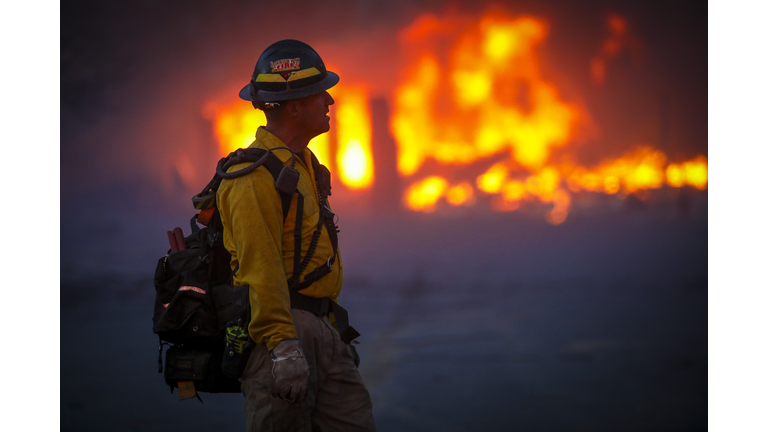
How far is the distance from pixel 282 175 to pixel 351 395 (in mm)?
892

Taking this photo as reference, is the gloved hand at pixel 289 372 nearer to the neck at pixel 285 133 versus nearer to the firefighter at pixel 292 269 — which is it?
the firefighter at pixel 292 269

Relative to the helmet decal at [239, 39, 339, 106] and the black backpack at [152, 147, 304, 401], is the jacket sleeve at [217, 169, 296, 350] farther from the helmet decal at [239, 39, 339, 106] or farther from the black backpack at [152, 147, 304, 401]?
the helmet decal at [239, 39, 339, 106]

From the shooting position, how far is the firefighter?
1981 millimetres

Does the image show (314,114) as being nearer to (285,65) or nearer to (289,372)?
(285,65)

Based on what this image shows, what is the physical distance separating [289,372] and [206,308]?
1.67 feet

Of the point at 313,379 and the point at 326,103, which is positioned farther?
the point at 326,103

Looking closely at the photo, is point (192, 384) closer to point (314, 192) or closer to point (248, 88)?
point (314, 192)

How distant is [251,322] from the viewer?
1.99 meters

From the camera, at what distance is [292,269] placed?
2178mm

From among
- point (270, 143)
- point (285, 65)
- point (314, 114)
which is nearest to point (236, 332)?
point (270, 143)

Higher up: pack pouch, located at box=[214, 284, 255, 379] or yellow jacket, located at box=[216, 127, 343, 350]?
yellow jacket, located at box=[216, 127, 343, 350]

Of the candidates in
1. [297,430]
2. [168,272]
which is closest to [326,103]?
[168,272]

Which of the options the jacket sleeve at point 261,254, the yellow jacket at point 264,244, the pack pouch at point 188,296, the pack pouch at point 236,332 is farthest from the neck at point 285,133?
the pack pouch at point 236,332

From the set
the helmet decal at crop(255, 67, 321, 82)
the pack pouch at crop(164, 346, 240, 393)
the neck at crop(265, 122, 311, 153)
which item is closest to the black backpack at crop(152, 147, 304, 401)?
the pack pouch at crop(164, 346, 240, 393)
